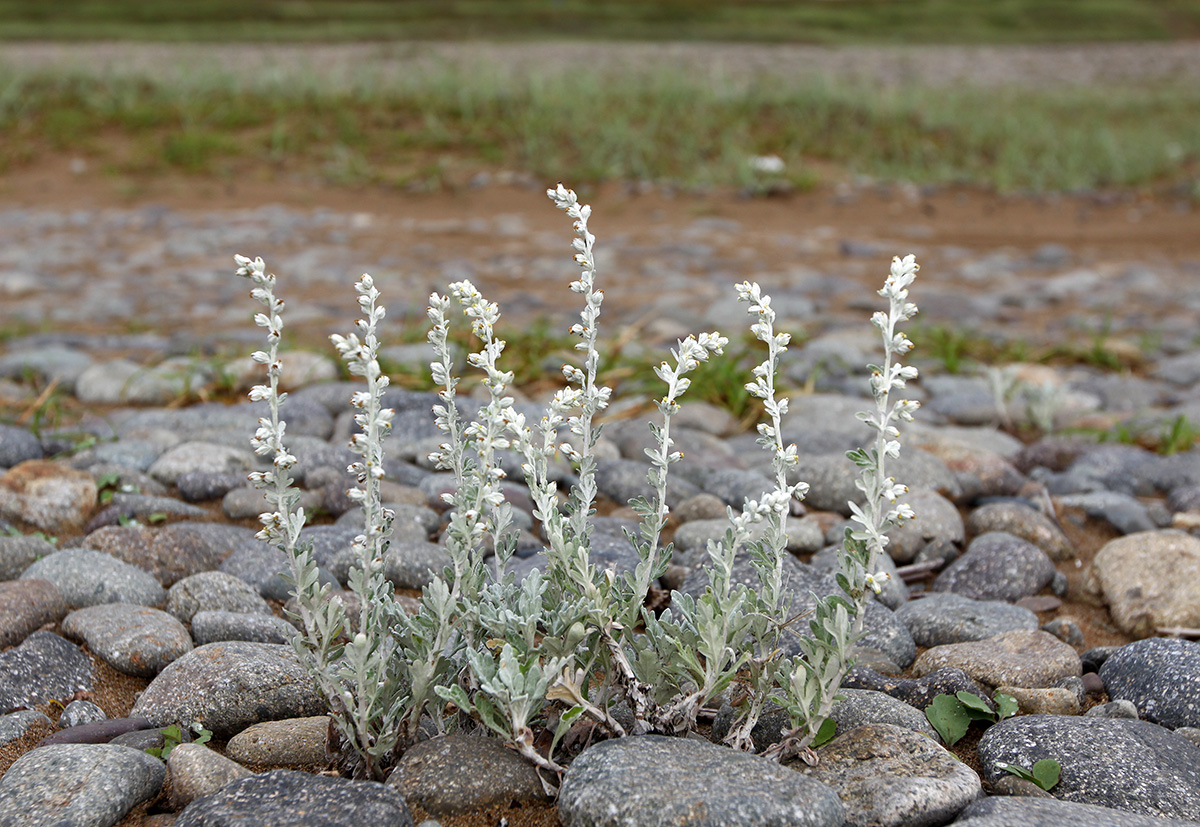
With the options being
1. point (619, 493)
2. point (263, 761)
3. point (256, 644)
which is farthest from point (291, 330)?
point (263, 761)

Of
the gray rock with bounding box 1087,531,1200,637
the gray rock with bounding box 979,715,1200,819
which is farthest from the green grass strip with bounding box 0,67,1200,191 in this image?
the gray rock with bounding box 979,715,1200,819

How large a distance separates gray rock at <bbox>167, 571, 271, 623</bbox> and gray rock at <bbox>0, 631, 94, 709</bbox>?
274 millimetres

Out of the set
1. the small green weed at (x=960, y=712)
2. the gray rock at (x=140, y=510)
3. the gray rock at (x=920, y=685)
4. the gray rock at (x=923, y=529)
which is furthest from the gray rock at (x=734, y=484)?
the gray rock at (x=140, y=510)

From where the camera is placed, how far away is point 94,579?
2.71m

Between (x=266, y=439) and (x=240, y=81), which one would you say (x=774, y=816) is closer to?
(x=266, y=439)

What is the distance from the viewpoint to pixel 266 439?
5.86 feet

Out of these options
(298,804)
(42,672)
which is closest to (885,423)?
(298,804)

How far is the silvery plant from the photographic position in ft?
5.86

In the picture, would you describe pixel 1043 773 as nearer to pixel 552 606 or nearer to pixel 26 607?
pixel 552 606

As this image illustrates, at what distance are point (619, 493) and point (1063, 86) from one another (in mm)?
19272

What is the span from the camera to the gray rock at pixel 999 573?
9.87ft

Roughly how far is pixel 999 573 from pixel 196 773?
2.30m

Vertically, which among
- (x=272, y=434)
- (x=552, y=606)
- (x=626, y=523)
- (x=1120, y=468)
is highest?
(x=272, y=434)

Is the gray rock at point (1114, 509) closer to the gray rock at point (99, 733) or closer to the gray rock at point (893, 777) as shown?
the gray rock at point (893, 777)
